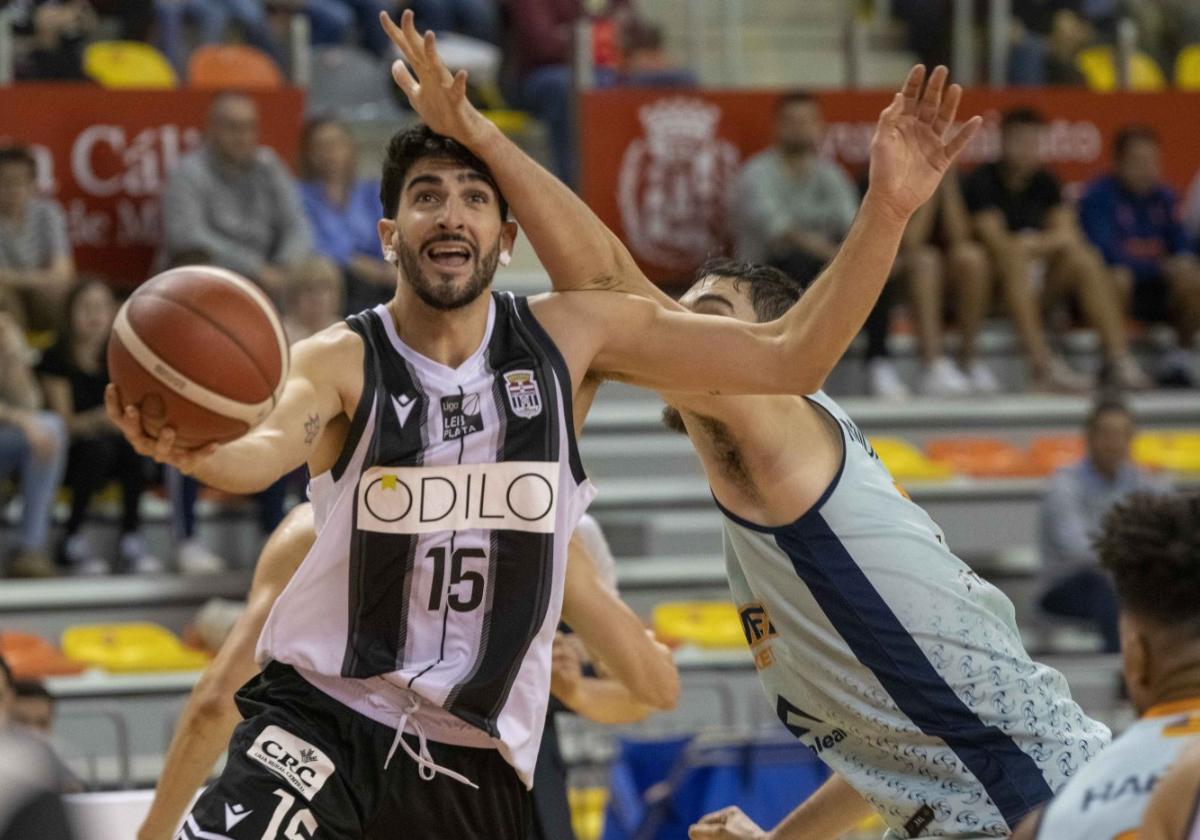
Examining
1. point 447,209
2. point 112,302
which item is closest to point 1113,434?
point 112,302

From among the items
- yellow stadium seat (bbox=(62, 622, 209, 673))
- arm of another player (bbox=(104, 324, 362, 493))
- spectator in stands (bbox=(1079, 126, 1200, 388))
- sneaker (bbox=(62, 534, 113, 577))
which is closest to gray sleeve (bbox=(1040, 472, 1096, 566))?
spectator in stands (bbox=(1079, 126, 1200, 388))

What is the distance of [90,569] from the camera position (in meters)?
9.02

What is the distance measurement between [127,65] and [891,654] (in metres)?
8.41

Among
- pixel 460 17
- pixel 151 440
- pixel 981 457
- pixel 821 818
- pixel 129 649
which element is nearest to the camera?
pixel 151 440

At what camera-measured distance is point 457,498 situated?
3906mm

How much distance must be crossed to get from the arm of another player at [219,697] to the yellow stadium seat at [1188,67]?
10.3 meters

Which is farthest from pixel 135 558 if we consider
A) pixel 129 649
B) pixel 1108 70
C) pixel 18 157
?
pixel 1108 70

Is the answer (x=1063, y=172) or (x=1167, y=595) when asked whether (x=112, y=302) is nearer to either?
(x=1063, y=172)

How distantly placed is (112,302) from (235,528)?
1249mm

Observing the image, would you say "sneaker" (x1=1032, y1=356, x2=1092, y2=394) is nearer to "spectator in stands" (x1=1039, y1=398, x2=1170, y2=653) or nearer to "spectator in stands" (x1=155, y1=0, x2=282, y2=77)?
"spectator in stands" (x1=1039, y1=398, x2=1170, y2=653)

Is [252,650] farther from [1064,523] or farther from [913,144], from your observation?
[1064,523]

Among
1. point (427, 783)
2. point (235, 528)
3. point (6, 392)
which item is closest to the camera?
point (427, 783)

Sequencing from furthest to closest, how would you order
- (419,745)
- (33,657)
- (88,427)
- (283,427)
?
1. (88,427)
2. (33,657)
3. (419,745)
4. (283,427)

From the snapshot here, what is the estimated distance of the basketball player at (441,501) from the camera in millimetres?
3883
